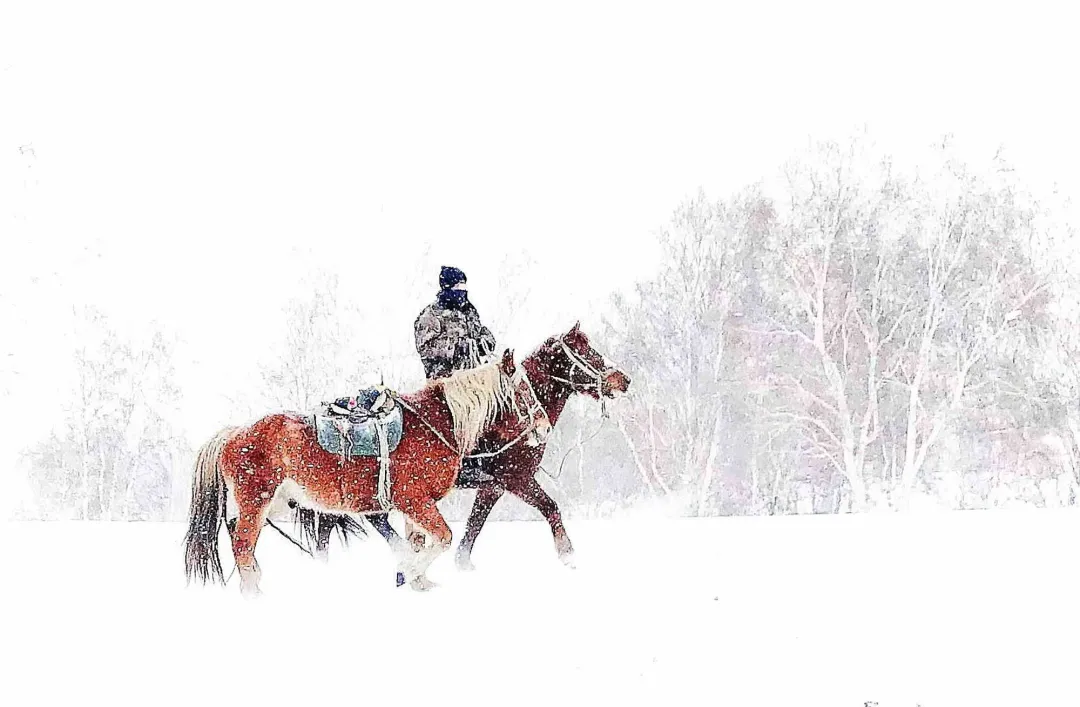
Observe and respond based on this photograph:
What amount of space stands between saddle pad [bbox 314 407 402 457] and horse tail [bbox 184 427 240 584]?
24.0 inches

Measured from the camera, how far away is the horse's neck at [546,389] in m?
6.49

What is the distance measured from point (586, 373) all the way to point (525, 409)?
459mm

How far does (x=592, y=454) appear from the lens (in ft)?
73.8

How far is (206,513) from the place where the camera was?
600 centimetres

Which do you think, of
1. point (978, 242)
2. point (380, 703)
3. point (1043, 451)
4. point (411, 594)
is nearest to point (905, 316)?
point (978, 242)

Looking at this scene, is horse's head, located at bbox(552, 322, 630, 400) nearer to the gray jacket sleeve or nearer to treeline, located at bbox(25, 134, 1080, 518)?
the gray jacket sleeve

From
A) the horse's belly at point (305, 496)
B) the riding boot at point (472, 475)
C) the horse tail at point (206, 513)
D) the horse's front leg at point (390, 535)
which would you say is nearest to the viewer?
the horse's belly at point (305, 496)

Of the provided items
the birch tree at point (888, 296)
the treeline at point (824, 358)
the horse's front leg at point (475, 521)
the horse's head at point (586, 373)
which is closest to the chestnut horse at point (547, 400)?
the horse's head at point (586, 373)

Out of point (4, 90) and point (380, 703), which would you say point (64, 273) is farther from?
point (380, 703)

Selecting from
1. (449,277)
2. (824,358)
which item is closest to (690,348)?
(824,358)

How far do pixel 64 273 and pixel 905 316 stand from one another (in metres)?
15.4

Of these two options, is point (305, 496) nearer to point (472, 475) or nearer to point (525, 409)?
point (472, 475)

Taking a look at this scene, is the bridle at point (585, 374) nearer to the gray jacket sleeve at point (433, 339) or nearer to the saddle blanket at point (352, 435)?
the gray jacket sleeve at point (433, 339)

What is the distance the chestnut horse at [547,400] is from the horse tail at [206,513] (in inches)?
27.4
